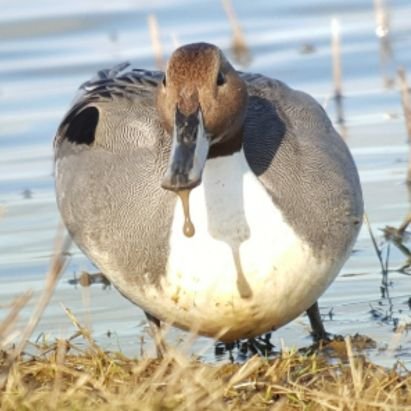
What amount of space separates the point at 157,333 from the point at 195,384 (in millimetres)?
1348

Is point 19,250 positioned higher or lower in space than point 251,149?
lower

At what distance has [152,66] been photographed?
33.1 ft

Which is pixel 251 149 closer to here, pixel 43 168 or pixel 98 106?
pixel 98 106

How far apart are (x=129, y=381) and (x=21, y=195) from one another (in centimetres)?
332

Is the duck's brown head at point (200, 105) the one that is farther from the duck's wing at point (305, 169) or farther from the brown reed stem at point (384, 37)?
the brown reed stem at point (384, 37)

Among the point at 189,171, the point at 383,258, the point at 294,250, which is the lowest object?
the point at 383,258

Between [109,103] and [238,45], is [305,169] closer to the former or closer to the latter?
[109,103]

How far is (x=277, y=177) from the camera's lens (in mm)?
5105

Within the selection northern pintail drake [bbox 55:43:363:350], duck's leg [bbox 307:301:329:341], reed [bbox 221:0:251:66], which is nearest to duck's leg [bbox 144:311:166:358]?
northern pintail drake [bbox 55:43:363:350]

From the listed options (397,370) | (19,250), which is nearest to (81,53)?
(19,250)

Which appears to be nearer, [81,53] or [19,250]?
[19,250]

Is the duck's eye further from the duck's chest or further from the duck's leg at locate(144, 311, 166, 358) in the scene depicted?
the duck's leg at locate(144, 311, 166, 358)

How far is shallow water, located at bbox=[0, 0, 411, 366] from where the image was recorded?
5.88m

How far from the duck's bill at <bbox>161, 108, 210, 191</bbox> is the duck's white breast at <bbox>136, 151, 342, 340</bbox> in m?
0.25
